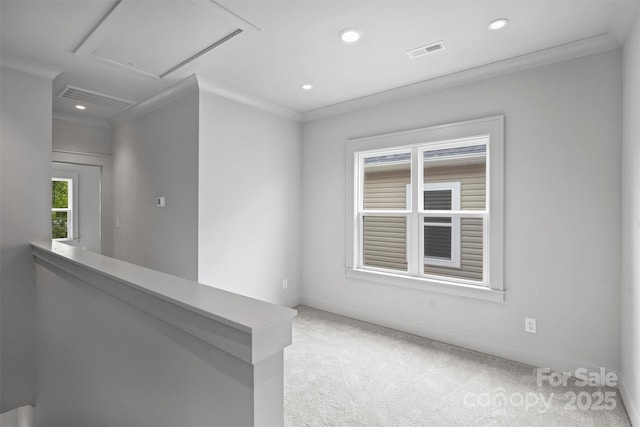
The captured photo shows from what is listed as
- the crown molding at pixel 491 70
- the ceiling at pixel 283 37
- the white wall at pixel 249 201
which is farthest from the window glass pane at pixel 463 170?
the white wall at pixel 249 201

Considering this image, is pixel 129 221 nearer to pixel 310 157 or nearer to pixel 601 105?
pixel 310 157

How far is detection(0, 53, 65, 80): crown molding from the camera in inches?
107

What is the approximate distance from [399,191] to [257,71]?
1954mm

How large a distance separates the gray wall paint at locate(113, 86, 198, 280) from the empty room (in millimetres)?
37

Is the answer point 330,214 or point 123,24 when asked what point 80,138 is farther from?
point 330,214

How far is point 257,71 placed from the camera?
2.99 meters

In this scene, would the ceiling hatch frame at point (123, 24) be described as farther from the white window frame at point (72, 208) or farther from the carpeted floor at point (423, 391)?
the white window frame at point (72, 208)

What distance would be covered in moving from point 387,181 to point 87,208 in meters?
5.23

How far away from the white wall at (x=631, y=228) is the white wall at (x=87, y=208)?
6.71 meters

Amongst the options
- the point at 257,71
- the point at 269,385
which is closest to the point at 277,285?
the point at 257,71

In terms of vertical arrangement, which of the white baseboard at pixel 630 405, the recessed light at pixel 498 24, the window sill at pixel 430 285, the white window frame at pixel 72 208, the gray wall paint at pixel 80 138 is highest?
the recessed light at pixel 498 24

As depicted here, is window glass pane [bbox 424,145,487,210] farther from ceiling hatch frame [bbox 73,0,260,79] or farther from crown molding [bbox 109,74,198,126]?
crown molding [bbox 109,74,198,126]

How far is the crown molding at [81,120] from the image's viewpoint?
417cm

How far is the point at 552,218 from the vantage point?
8.50ft
